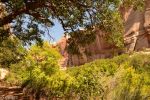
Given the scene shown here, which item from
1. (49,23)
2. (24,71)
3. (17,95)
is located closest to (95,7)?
(49,23)

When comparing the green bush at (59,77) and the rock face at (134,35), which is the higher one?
the rock face at (134,35)

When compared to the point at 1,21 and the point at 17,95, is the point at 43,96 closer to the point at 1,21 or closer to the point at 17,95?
the point at 17,95

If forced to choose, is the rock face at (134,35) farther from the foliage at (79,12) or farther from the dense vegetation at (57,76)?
the foliage at (79,12)

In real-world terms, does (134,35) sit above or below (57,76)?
above

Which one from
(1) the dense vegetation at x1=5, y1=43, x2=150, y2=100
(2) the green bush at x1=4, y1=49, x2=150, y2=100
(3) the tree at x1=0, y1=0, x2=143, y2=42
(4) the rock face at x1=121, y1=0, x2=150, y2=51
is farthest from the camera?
(4) the rock face at x1=121, y1=0, x2=150, y2=51

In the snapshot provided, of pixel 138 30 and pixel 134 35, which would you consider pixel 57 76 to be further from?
pixel 134 35

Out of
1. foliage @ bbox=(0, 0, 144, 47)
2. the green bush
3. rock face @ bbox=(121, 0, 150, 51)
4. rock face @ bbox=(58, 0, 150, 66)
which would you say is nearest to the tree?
foliage @ bbox=(0, 0, 144, 47)

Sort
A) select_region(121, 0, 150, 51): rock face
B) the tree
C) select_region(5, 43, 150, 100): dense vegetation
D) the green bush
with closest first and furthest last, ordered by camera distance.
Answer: the tree < the green bush < select_region(5, 43, 150, 100): dense vegetation < select_region(121, 0, 150, 51): rock face

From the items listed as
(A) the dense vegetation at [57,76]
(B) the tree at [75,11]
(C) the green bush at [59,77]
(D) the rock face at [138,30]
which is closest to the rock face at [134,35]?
(D) the rock face at [138,30]

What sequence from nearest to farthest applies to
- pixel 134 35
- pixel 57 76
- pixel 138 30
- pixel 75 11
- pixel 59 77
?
1. pixel 75 11
2. pixel 59 77
3. pixel 57 76
4. pixel 138 30
5. pixel 134 35

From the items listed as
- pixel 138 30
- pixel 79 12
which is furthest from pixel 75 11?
pixel 138 30

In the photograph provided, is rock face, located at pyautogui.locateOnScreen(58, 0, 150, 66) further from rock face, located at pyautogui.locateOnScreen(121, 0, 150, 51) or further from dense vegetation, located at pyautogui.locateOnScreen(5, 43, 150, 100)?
dense vegetation, located at pyautogui.locateOnScreen(5, 43, 150, 100)

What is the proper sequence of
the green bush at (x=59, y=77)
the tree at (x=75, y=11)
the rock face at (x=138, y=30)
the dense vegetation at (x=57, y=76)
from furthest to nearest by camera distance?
1. the rock face at (x=138, y=30)
2. the dense vegetation at (x=57, y=76)
3. the green bush at (x=59, y=77)
4. the tree at (x=75, y=11)

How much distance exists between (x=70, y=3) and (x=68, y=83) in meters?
15.7
